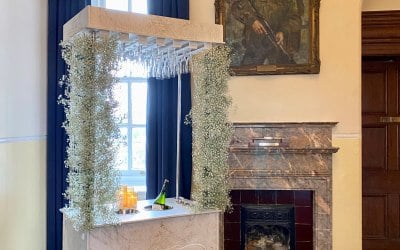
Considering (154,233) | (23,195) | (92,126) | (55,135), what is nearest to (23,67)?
(55,135)

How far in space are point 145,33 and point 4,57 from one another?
132 cm

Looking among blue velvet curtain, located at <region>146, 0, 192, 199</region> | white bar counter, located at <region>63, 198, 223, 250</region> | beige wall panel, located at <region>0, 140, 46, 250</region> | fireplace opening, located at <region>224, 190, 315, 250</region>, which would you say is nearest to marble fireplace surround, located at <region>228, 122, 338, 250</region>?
fireplace opening, located at <region>224, 190, 315, 250</region>

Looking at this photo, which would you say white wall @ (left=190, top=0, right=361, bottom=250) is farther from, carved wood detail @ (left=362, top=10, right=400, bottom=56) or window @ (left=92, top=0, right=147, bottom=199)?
window @ (left=92, top=0, right=147, bottom=199)

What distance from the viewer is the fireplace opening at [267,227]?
14.4 feet

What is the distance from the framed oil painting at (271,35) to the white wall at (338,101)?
11cm

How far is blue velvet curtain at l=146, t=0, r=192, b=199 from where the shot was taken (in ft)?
14.7

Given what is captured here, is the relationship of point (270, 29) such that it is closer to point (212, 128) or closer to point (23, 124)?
point (212, 128)

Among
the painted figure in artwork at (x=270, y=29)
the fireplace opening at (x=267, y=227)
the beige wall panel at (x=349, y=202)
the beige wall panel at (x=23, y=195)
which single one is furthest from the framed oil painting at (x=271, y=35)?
the beige wall panel at (x=23, y=195)

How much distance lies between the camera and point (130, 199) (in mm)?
3475

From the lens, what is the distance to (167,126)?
449cm

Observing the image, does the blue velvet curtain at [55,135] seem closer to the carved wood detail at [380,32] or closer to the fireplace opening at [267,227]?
the fireplace opening at [267,227]

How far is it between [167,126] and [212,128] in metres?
1.05

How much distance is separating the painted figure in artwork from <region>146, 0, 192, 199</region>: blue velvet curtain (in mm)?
643

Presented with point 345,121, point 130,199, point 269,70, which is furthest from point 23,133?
point 345,121
